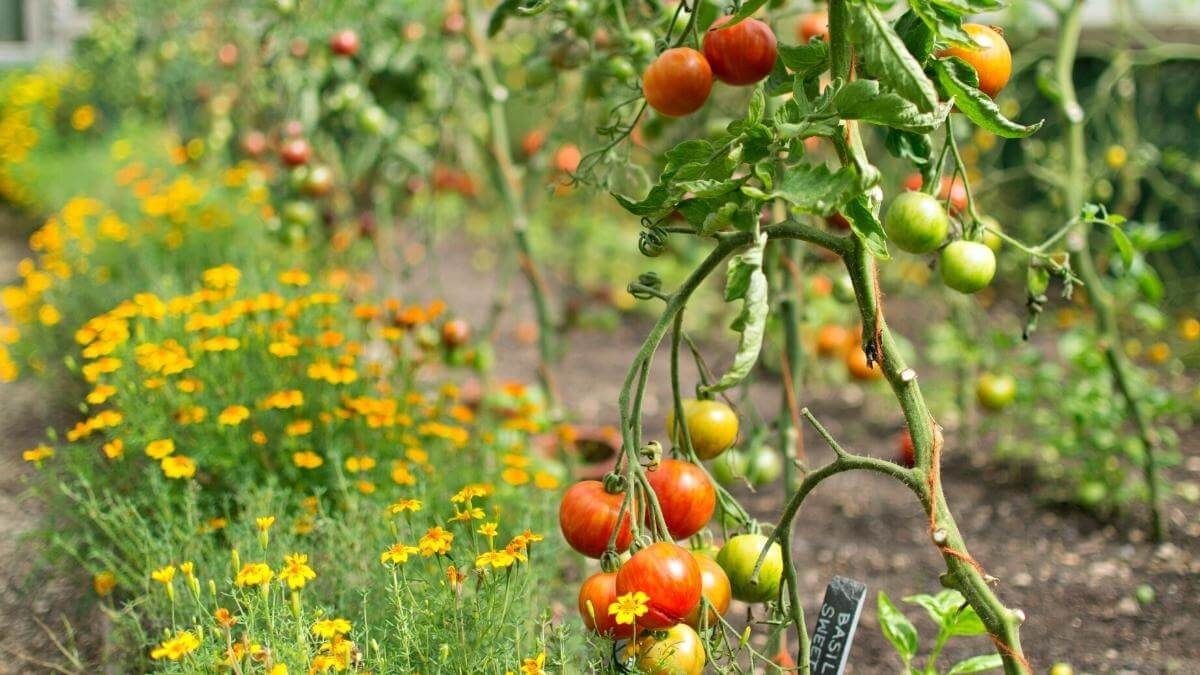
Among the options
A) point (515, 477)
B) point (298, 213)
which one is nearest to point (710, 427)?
point (515, 477)

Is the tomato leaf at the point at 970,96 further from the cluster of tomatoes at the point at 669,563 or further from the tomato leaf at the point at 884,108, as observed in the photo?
the cluster of tomatoes at the point at 669,563

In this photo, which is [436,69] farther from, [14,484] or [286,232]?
[14,484]

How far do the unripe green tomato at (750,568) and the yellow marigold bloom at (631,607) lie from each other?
8.3 inches

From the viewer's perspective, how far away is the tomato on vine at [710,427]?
1.32m

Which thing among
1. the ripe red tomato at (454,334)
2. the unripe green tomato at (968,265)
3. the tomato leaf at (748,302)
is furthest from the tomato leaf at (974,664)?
the ripe red tomato at (454,334)

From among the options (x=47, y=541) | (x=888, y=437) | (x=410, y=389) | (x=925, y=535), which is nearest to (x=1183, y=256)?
(x=888, y=437)

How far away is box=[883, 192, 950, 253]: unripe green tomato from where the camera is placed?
116 centimetres

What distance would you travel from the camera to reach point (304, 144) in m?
3.14

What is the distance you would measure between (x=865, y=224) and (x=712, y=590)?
0.45 m

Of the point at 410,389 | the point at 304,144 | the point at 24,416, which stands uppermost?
the point at 304,144

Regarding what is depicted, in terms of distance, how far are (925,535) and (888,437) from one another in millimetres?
760

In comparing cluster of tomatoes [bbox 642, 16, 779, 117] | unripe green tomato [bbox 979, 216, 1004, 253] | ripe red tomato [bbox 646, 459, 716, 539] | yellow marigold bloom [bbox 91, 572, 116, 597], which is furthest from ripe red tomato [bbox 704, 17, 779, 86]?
yellow marigold bloom [bbox 91, 572, 116, 597]

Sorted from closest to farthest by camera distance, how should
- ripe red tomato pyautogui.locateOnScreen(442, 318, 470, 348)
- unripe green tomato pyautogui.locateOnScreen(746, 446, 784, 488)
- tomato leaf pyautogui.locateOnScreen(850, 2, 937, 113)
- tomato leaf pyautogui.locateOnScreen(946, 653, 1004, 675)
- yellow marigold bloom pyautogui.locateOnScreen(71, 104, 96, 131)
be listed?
1. tomato leaf pyautogui.locateOnScreen(850, 2, 937, 113)
2. tomato leaf pyautogui.locateOnScreen(946, 653, 1004, 675)
3. unripe green tomato pyautogui.locateOnScreen(746, 446, 784, 488)
4. ripe red tomato pyautogui.locateOnScreen(442, 318, 470, 348)
5. yellow marigold bloom pyautogui.locateOnScreen(71, 104, 96, 131)

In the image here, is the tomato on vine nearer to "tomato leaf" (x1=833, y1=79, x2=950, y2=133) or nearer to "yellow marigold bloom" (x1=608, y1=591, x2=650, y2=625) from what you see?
"yellow marigold bloom" (x1=608, y1=591, x2=650, y2=625)
